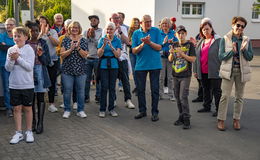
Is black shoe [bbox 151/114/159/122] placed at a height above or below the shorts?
below

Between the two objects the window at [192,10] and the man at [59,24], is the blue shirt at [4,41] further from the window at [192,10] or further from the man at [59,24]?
the window at [192,10]

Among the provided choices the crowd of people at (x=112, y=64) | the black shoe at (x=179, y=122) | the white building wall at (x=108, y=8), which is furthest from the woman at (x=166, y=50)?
the white building wall at (x=108, y=8)

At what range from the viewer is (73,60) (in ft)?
21.0

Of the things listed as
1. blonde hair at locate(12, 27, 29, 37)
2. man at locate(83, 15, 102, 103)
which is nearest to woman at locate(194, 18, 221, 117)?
man at locate(83, 15, 102, 103)

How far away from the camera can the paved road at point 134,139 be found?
459cm

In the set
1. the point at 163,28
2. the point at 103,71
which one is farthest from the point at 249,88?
the point at 103,71

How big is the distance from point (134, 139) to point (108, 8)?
1946 centimetres

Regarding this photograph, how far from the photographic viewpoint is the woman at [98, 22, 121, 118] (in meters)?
6.42

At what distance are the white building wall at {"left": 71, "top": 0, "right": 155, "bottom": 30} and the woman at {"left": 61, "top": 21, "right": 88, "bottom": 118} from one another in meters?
14.3

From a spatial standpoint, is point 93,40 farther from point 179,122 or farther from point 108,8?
point 108,8

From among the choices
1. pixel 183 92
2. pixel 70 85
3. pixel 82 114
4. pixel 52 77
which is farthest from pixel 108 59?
pixel 183 92

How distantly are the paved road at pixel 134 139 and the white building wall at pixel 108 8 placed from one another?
1467 cm

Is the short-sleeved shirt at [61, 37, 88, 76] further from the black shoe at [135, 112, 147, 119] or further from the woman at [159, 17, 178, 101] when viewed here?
the woman at [159, 17, 178, 101]

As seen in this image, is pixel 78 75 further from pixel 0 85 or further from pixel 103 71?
pixel 0 85
